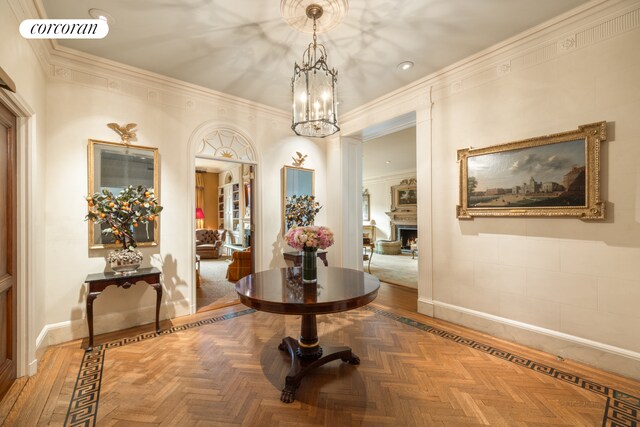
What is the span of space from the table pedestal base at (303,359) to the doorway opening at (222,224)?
105 inches

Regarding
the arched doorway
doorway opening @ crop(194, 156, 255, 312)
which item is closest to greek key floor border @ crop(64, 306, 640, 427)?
the arched doorway

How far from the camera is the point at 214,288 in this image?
5008mm

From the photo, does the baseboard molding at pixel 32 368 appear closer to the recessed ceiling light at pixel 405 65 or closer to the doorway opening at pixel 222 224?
the doorway opening at pixel 222 224

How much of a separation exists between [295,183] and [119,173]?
255 centimetres

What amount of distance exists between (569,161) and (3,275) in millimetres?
4930

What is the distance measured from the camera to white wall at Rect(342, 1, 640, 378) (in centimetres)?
227

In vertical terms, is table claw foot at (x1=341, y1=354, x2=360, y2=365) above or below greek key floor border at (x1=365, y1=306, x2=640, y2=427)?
above

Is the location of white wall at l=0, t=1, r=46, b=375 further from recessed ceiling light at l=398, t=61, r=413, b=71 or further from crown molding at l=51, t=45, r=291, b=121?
recessed ceiling light at l=398, t=61, r=413, b=71

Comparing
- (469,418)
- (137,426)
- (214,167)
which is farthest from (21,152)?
(214,167)

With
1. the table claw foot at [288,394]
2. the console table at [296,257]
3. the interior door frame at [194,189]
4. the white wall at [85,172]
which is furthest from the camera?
the console table at [296,257]

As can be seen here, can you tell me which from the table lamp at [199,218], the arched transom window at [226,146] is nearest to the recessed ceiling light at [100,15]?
the arched transom window at [226,146]

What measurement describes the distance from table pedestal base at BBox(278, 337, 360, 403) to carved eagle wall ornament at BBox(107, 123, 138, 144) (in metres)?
3.04

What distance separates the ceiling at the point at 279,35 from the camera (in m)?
2.38

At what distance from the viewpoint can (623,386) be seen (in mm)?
2105
